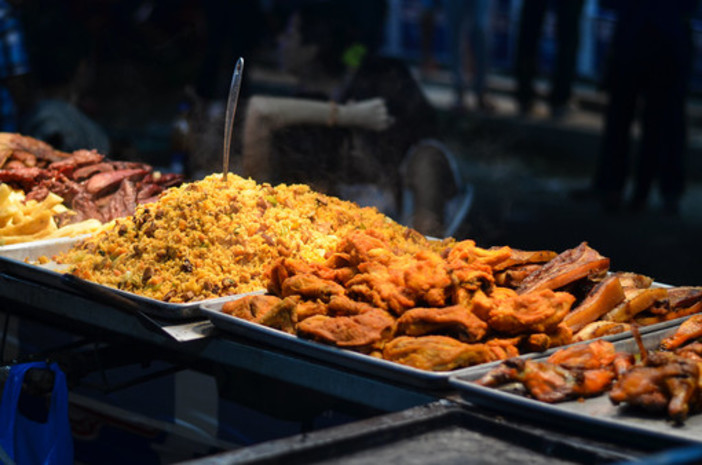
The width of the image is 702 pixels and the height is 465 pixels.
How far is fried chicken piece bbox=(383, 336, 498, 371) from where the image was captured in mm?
2031

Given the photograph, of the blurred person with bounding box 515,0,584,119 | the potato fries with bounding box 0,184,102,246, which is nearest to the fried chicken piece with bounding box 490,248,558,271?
the potato fries with bounding box 0,184,102,246

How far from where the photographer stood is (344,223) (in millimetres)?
2887

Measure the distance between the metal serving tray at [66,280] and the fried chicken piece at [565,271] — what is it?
75cm

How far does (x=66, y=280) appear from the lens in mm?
2574

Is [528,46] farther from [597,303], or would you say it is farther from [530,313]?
[530,313]

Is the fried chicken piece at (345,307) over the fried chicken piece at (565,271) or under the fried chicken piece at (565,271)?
under

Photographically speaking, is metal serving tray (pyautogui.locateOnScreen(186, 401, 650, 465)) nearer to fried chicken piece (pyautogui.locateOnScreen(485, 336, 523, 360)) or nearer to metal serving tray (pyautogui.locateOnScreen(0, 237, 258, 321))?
fried chicken piece (pyautogui.locateOnScreen(485, 336, 523, 360))

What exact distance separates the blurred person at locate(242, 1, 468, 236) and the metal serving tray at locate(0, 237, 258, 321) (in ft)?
3.96

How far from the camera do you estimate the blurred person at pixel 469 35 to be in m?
9.34

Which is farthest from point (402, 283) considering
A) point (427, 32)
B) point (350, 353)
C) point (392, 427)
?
point (427, 32)

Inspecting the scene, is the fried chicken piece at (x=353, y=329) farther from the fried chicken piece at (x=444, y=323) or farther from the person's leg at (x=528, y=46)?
the person's leg at (x=528, y=46)

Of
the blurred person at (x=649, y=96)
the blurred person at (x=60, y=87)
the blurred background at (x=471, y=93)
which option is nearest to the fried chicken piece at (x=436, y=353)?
the blurred background at (x=471, y=93)

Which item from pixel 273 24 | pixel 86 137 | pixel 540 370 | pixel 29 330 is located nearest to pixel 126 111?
pixel 273 24

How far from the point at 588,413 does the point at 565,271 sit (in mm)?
581
